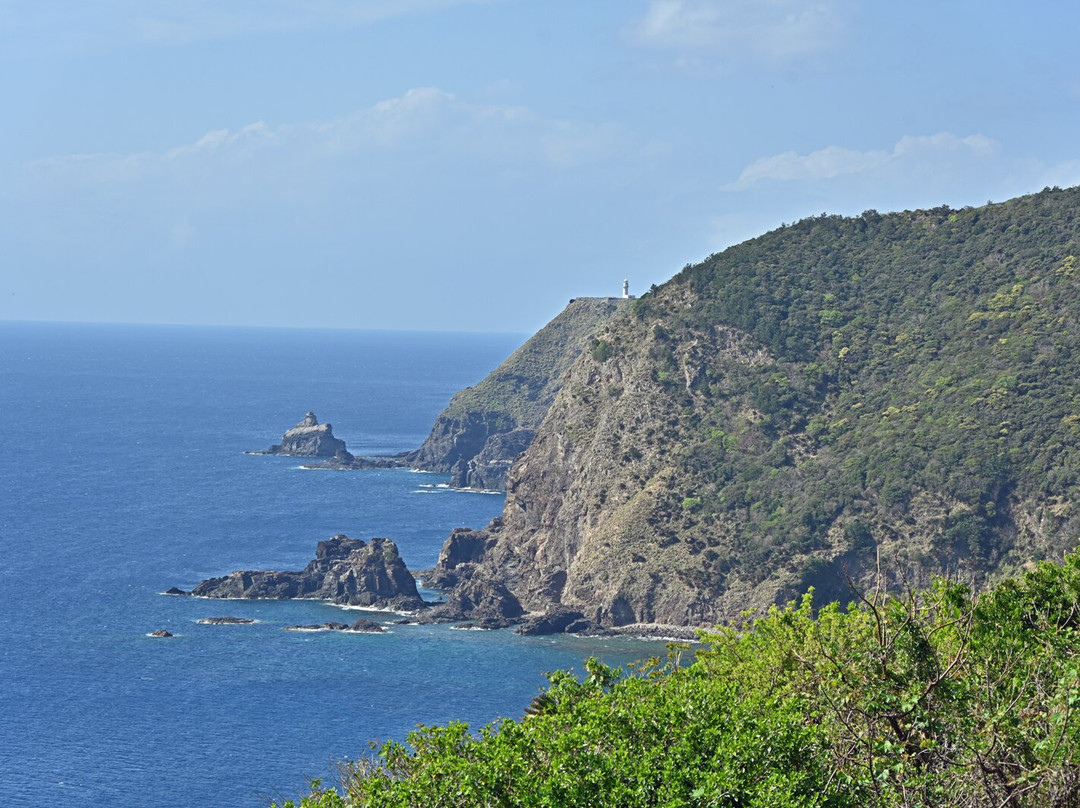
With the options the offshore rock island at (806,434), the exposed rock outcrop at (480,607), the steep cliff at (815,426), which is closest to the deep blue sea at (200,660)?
the exposed rock outcrop at (480,607)

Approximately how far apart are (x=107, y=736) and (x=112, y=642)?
838 inches

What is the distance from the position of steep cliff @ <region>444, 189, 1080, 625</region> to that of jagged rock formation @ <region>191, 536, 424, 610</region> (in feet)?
30.1

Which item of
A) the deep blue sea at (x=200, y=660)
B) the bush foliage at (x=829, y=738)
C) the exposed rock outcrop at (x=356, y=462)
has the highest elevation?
the bush foliage at (x=829, y=738)

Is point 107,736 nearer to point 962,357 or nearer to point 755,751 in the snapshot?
point 755,751

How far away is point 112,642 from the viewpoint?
10050cm

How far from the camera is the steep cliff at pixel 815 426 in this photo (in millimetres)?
102688

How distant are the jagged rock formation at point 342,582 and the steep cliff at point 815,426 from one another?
30.1ft

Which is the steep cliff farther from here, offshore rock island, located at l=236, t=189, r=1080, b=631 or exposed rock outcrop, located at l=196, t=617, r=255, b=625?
exposed rock outcrop, located at l=196, t=617, r=255, b=625

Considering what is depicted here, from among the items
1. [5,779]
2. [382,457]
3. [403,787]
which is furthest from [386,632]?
[382,457]

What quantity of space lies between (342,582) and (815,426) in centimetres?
4125

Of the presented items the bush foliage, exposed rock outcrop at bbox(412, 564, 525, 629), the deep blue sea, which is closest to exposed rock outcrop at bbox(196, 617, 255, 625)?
the deep blue sea

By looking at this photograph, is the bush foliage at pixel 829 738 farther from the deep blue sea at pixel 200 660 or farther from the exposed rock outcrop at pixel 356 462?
the exposed rock outcrop at pixel 356 462

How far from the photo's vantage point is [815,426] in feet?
387

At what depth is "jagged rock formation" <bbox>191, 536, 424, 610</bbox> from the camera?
114m
